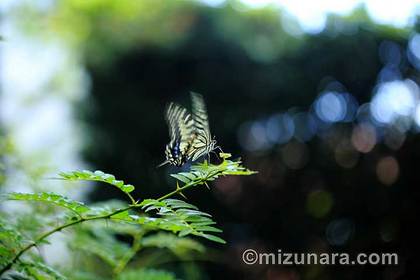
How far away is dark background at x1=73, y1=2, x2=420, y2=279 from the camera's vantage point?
5047 millimetres

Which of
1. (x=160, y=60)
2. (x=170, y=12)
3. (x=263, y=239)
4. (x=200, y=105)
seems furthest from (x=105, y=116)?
(x=200, y=105)

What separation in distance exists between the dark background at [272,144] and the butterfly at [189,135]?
120 inches

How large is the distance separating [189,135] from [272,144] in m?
3.86

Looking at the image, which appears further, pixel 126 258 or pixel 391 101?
pixel 391 101

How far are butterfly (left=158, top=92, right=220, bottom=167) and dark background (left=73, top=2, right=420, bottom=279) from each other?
120 inches

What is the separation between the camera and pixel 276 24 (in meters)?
6.14

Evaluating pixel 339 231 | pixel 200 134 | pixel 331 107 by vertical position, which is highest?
pixel 331 107

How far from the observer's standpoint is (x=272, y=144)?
5.86m

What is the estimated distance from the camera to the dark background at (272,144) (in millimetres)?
5047

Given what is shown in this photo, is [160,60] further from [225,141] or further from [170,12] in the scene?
[225,141]

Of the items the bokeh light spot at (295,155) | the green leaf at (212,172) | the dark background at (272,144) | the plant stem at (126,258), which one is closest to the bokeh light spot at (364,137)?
the dark background at (272,144)

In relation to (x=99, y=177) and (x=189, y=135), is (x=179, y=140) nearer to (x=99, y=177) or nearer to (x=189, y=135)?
(x=189, y=135)

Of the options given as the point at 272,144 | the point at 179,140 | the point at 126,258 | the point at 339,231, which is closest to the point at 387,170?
the point at 339,231

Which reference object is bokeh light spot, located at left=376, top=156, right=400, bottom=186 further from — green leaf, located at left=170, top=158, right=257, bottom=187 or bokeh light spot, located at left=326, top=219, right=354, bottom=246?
green leaf, located at left=170, top=158, right=257, bottom=187
